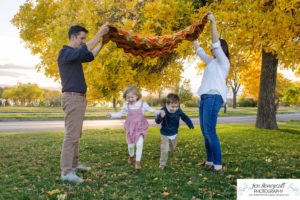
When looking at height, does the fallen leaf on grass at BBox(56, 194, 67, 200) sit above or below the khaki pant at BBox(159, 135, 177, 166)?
below

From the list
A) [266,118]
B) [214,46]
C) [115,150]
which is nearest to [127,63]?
[115,150]

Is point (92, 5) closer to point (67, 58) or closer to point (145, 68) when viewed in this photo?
point (145, 68)

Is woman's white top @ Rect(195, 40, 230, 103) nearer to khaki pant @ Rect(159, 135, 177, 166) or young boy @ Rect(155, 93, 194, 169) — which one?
young boy @ Rect(155, 93, 194, 169)

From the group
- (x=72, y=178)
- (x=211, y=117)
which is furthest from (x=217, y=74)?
(x=72, y=178)

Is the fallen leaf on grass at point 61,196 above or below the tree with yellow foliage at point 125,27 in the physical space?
below

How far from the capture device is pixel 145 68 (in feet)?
41.2

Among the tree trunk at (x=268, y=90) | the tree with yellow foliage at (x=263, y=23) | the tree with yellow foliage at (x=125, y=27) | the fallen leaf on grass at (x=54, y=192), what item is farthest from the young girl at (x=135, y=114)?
the tree trunk at (x=268, y=90)

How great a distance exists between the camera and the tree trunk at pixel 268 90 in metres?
16.1

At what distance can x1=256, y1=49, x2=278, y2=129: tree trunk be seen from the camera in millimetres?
16062

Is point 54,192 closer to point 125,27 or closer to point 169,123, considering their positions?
point 169,123

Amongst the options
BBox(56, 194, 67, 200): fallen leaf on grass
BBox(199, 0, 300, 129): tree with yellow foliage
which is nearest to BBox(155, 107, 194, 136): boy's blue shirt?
BBox(56, 194, 67, 200): fallen leaf on grass

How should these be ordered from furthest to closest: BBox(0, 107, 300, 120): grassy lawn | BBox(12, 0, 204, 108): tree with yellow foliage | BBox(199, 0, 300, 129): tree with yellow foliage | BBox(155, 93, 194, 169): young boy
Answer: BBox(0, 107, 300, 120): grassy lawn → BBox(12, 0, 204, 108): tree with yellow foliage → BBox(199, 0, 300, 129): tree with yellow foliage → BBox(155, 93, 194, 169): young boy

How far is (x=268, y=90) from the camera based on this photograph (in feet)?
52.9

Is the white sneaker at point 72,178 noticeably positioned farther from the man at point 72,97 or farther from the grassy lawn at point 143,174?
the grassy lawn at point 143,174
